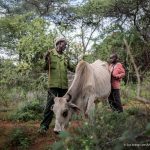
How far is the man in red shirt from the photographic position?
30.5ft

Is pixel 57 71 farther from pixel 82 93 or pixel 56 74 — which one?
pixel 82 93

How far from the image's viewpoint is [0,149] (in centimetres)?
775

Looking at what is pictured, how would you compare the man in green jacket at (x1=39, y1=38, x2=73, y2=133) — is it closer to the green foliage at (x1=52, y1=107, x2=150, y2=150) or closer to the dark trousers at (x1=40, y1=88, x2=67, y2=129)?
the dark trousers at (x1=40, y1=88, x2=67, y2=129)

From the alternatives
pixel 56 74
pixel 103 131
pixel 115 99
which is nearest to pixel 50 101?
pixel 56 74

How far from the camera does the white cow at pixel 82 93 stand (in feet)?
24.4

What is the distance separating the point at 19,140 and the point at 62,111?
3.19 feet

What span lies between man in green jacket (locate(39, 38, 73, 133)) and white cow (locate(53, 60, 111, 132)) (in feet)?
0.74

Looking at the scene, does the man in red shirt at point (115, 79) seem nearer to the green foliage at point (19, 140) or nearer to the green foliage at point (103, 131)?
the green foliage at point (19, 140)

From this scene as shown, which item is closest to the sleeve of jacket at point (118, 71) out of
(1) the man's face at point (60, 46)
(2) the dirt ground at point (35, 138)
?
(1) the man's face at point (60, 46)

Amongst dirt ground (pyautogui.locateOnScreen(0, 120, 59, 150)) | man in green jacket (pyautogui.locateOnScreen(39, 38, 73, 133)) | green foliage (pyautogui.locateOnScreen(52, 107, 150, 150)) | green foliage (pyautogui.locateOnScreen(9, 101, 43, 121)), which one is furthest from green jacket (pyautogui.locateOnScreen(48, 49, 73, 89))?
green foliage (pyautogui.locateOnScreen(52, 107, 150, 150))

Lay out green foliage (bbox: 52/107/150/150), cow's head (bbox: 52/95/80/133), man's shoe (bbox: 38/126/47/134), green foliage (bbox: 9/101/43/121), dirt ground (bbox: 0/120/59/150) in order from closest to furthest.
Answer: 1. green foliage (bbox: 52/107/150/150)
2. cow's head (bbox: 52/95/80/133)
3. dirt ground (bbox: 0/120/59/150)
4. man's shoe (bbox: 38/126/47/134)
5. green foliage (bbox: 9/101/43/121)

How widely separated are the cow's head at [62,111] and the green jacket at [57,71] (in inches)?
27.4

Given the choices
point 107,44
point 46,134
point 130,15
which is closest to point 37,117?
point 46,134

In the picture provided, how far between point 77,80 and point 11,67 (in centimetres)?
572
